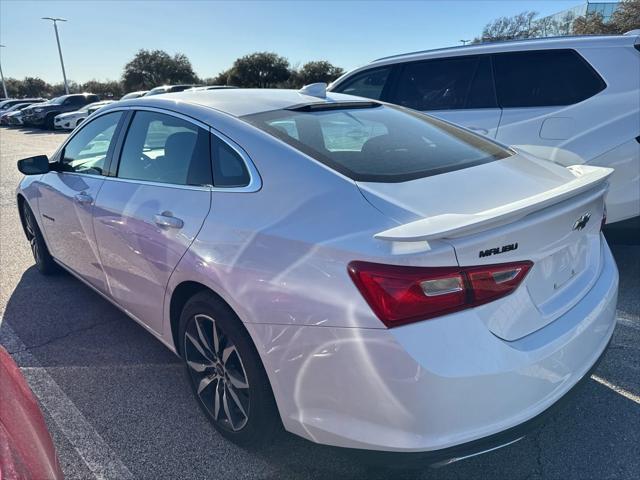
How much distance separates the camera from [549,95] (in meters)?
4.07

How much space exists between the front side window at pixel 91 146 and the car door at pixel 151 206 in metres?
0.30

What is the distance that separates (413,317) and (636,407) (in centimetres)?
171

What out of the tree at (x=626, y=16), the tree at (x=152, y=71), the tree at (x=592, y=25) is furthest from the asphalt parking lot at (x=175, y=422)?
the tree at (x=152, y=71)

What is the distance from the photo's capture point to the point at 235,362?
2.18 m

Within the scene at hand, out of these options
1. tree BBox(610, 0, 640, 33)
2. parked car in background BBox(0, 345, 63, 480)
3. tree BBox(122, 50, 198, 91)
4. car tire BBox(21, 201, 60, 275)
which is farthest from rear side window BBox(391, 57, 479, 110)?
tree BBox(122, 50, 198, 91)

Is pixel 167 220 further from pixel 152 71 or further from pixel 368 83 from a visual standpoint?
pixel 152 71

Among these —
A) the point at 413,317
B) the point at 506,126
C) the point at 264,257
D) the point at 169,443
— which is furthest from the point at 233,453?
the point at 506,126

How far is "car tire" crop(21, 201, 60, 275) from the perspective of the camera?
4.30 meters

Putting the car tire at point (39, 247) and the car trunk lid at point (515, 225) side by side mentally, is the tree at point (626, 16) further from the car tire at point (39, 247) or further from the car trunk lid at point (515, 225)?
the car tire at point (39, 247)

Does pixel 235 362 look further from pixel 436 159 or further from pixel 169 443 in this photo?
pixel 436 159

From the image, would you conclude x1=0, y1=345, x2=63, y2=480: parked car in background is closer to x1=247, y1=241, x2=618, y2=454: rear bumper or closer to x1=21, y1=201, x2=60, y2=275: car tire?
x1=247, y1=241, x2=618, y2=454: rear bumper

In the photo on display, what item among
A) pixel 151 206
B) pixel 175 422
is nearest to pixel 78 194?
pixel 151 206

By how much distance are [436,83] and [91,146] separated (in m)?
3.20

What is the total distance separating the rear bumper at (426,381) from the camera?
60.3 inches
